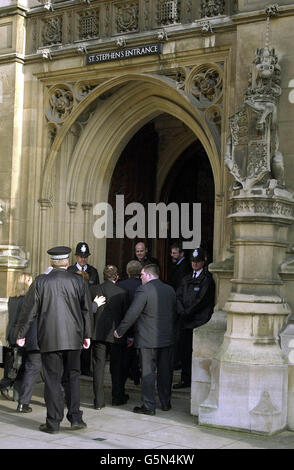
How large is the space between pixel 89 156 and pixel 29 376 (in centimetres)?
383

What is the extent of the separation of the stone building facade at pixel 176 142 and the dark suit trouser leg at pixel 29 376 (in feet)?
5.91

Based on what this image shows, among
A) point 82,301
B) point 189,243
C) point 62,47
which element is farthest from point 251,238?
point 189,243

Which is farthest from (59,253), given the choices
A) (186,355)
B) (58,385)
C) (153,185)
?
(153,185)

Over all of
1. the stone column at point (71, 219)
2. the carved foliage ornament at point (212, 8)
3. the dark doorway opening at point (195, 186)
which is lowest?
the stone column at point (71, 219)

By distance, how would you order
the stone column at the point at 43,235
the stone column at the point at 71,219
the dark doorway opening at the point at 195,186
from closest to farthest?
1. the stone column at the point at 43,235
2. the stone column at the point at 71,219
3. the dark doorway opening at the point at 195,186

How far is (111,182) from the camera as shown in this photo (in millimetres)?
11617

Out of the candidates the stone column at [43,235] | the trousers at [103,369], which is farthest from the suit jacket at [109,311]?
the stone column at [43,235]

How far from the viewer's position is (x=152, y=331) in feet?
27.1

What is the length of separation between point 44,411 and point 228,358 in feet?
7.40

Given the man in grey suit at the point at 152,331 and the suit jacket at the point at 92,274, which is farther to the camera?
the suit jacket at the point at 92,274

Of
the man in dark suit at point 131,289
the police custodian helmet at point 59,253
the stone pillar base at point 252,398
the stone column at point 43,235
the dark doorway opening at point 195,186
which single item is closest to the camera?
the stone pillar base at point 252,398

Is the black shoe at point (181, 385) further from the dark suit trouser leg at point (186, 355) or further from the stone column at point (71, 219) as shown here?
the stone column at point (71, 219)

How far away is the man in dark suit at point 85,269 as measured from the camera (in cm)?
1020
